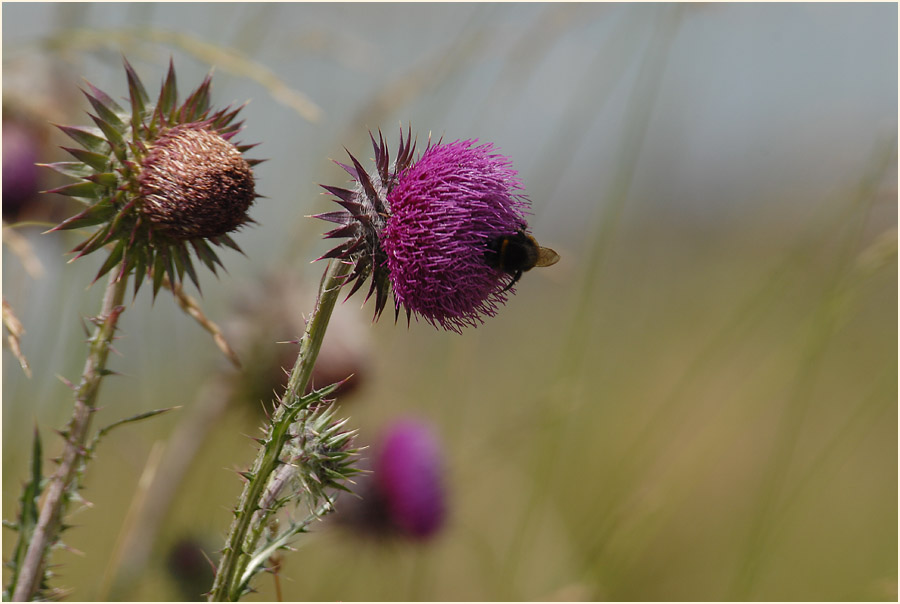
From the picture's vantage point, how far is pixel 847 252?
12.1 feet

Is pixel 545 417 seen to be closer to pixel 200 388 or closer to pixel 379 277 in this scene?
pixel 200 388

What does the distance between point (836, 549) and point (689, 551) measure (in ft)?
5.45

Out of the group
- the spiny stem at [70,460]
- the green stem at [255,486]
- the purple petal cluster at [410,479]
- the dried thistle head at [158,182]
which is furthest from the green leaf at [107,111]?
the purple petal cluster at [410,479]

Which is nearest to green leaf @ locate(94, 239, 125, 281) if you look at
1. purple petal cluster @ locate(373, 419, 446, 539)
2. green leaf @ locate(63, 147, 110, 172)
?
green leaf @ locate(63, 147, 110, 172)

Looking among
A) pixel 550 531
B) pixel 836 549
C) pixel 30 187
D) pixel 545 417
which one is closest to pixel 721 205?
pixel 836 549

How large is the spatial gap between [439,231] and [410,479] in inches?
96.2

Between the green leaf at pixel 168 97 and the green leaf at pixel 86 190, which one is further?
the green leaf at pixel 168 97

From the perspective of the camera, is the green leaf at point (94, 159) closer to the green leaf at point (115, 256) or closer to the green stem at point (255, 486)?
the green leaf at point (115, 256)

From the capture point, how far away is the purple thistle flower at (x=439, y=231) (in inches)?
74.2

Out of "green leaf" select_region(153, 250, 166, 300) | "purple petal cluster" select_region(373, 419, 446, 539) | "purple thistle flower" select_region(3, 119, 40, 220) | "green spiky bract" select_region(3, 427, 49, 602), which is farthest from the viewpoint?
"purple petal cluster" select_region(373, 419, 446, 539)

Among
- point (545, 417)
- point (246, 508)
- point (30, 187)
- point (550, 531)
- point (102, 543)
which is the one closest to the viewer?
point (246, 508)

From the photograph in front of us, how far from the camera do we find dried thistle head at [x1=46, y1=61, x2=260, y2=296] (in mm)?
2049

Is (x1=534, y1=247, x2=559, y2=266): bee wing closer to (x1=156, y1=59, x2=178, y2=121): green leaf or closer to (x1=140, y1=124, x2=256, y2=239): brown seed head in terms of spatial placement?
(x1=140, y1=124, x2=256, y2=239): brown seed head

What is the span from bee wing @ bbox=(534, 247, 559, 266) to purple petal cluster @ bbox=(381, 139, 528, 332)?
22 centimetres
